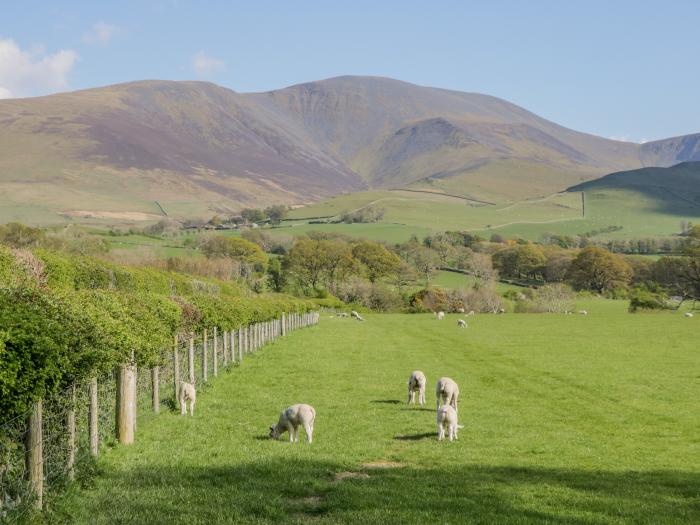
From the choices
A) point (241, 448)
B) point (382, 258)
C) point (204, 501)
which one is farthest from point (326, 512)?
point (382, 258)

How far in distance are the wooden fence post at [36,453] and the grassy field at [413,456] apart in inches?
19.3

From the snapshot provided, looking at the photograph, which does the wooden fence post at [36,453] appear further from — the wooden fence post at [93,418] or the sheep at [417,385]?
the sheep at [417,385]

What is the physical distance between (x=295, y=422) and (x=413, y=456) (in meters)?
3.57

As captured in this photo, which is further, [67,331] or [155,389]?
[155,389]

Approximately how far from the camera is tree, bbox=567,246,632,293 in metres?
179

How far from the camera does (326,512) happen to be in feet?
44.0

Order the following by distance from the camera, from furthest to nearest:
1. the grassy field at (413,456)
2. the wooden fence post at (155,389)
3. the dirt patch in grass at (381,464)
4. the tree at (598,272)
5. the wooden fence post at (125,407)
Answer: the tree at (598,272) → the wooden fence post at (155,389) → the wooden fence post at (125,407) → the dirt patch in grass at (381,464) → the grassy field at (413,456)

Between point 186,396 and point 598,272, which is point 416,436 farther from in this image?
point 598,272

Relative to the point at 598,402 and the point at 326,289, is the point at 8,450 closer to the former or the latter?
the point at 598,402

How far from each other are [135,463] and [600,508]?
1015cm

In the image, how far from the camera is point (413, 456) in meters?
19.4

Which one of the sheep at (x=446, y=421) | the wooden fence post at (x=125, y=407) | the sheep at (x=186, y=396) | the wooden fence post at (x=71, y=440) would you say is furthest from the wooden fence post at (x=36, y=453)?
the sheep at (x=186, y=396)

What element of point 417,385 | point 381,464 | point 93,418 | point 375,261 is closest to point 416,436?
point 381,464

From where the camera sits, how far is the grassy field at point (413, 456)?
13656mm
